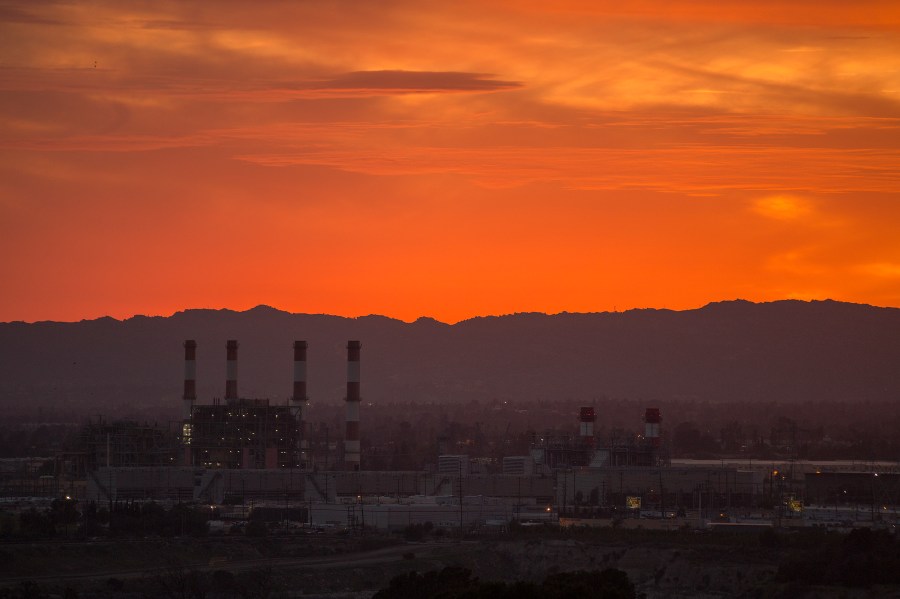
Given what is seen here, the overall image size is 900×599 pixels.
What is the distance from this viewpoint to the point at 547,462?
11369 centimetres

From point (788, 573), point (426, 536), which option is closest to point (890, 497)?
point (426, 536)

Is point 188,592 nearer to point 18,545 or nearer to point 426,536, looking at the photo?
point 18,545

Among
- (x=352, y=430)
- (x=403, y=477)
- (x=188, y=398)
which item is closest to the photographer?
(x=403, y=477)

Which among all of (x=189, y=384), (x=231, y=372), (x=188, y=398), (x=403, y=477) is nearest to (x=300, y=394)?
(x=231, y=372)

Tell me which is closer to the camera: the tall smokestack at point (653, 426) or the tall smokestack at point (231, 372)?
the tall smokestack at point (653, 426)

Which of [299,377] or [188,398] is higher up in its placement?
[299,377]

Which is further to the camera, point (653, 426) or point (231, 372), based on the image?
point (231, 372)

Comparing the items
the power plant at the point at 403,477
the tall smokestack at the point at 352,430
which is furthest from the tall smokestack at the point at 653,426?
the tall smokestack at the point at 352,430

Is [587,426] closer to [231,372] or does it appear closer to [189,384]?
[231,372]

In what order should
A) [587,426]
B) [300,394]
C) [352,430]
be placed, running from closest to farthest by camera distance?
1. [587,426]
2. [352,430]
3. [300,394]

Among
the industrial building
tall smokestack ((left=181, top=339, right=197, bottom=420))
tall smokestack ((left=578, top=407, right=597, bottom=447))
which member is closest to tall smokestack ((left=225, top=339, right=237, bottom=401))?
tall smokestack ((left=181, top=339, right=197, bottom=420))

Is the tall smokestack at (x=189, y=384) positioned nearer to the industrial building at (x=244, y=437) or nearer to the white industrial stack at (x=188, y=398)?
the white industrial stack at (x=188, y=398)

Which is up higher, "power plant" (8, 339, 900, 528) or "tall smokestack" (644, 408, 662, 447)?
"tall smokestack" (644, 408, 662, 447)

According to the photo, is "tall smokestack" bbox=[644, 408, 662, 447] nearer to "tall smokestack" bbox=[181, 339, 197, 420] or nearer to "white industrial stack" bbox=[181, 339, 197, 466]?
"white industrial stack" bbox=[181, 339, 197, 466]
